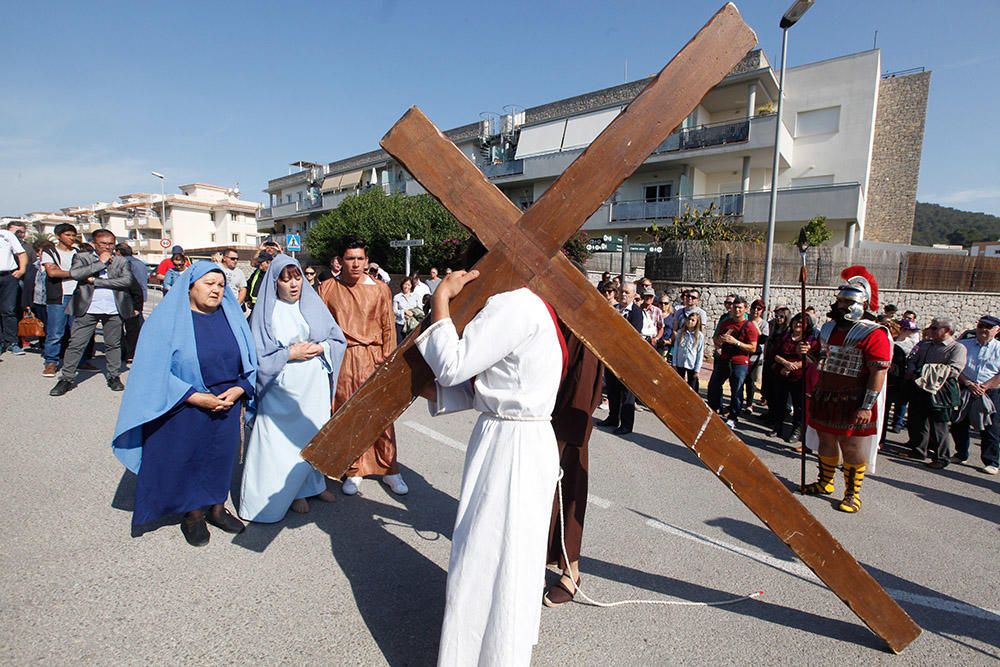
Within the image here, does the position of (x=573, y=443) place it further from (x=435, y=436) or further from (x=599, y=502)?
(x=435, y=436)

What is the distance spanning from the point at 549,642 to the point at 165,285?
8657 mm

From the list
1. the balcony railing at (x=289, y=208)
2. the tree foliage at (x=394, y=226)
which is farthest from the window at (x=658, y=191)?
the balcony railing at (x=289, y=208)

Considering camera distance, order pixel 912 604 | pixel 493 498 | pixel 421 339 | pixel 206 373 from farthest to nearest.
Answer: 1. pixel 206 373
2. pixel 912 604
3. pixel 493 498
4. pixel 421 339

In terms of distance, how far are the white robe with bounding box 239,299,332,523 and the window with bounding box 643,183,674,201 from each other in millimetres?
24908

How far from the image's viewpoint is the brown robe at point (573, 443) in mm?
2873

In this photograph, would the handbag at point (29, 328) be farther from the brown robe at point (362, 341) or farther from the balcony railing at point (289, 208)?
the balcony railing at point (289, 208)

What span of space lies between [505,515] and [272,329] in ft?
7.74

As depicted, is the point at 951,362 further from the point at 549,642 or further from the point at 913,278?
the point at 913,278

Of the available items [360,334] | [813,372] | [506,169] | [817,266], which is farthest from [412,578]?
[506,169]

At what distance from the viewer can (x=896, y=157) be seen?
27406mm

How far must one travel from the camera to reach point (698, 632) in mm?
2539

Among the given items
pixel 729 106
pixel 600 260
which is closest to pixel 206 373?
pixel 600 260

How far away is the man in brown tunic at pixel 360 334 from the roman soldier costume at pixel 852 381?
373 cm

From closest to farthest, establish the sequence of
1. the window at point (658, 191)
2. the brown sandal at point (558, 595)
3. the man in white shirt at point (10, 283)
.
A: 1. the brown sandal at point (558, 595)
2. the man in white shirt at point (10, 283)
3. the window at point (658, 191)
